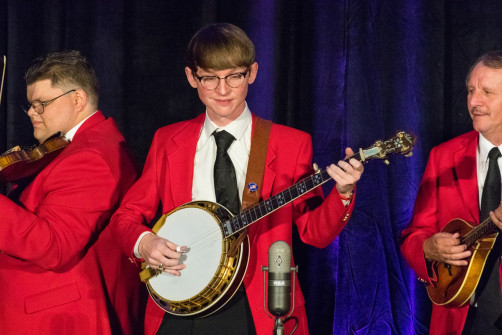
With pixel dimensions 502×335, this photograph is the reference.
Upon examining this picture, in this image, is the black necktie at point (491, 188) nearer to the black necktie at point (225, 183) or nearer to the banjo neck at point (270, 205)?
the banjo neck at point (270, 205)

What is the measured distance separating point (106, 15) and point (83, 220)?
1764 millimetres

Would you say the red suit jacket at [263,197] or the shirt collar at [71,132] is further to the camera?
the shirt collar at [71,132]

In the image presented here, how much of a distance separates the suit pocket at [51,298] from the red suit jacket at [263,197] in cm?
38

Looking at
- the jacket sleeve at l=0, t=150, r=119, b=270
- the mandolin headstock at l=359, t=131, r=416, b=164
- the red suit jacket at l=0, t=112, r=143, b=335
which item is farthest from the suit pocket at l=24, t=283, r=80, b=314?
the mandolin headstock at l=359, t=131, r=416, b=164

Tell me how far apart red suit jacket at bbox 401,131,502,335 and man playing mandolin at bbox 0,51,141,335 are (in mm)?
1493

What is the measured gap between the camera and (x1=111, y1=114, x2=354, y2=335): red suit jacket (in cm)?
309

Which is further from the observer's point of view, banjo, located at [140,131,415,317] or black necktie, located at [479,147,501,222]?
black necktie, located at [479,147,501,222]

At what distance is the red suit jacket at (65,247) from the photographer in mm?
3301

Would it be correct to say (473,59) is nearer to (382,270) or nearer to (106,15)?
(382,270)

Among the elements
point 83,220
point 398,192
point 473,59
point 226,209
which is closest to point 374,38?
point 473,59

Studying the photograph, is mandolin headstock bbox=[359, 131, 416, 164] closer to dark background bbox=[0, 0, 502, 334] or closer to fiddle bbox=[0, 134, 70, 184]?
dark background bbox=[0, 0, 502, 334]

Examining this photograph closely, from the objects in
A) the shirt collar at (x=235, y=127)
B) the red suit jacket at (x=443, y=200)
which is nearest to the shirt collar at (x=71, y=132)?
the shirt collar at (x=235, y=127)

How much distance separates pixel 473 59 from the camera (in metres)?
4.10

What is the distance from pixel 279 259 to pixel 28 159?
4.94ft
